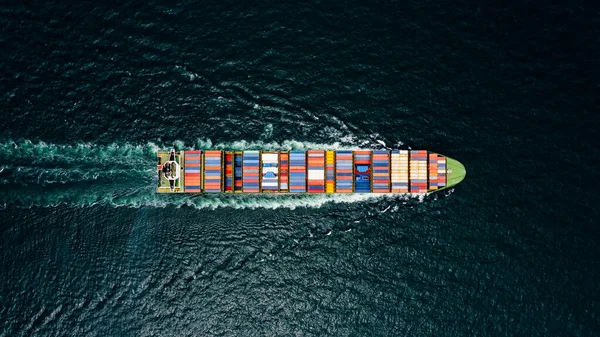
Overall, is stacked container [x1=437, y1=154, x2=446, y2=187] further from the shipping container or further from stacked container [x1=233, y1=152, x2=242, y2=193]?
stacked container [x1=233, y1=152, x2=242, y2=193]

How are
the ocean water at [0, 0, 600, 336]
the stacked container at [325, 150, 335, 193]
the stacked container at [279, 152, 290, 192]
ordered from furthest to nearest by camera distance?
1. the stacked container at [279, 152, 290, 192]
2. the stacked container at [325, 150, 335, 193]
3. the ocean water at [0, 0, 600, 336]

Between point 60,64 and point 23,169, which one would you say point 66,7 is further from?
point 23,169

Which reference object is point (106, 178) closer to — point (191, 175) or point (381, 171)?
point (191, 175)

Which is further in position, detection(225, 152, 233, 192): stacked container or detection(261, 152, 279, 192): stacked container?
detection(225, 152, 233, 192): stacked container

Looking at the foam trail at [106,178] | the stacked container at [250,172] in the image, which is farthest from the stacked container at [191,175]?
the stacked container at [250,172]

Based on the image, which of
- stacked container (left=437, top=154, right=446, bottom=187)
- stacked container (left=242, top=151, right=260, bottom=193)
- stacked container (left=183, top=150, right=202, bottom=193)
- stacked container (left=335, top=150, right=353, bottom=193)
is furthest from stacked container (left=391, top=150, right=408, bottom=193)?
stacked container (left=183, top=150, right=202, bottom=193)

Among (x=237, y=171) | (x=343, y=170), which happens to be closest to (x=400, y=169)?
(x=343, y=170)
